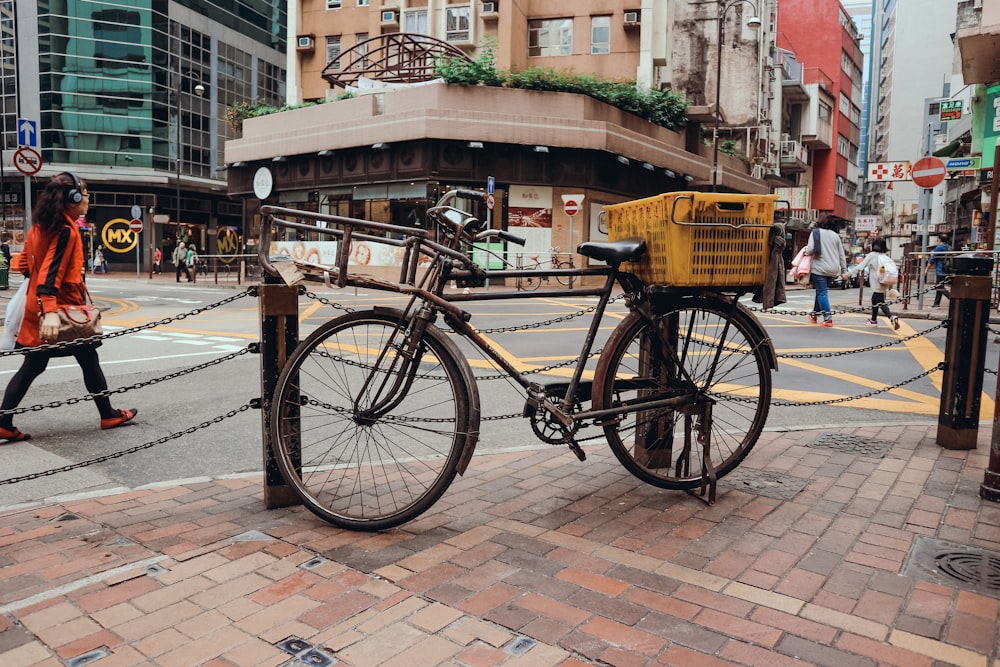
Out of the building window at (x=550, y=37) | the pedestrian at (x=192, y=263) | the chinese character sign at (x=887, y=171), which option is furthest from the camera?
the building window at (x=550, y=37)

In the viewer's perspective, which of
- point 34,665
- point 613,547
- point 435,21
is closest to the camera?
point 34,665

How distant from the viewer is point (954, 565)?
312 cm

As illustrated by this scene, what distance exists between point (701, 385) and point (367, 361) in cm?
164

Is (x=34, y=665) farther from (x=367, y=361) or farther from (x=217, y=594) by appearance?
(x=367, y=361)

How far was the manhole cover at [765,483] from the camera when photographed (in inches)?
158

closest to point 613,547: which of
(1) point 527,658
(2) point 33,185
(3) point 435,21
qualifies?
(1) point 527,658

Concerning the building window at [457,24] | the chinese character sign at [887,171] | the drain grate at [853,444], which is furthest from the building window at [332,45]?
the drain grate at [853,444]

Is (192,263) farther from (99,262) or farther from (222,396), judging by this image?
(222,396)

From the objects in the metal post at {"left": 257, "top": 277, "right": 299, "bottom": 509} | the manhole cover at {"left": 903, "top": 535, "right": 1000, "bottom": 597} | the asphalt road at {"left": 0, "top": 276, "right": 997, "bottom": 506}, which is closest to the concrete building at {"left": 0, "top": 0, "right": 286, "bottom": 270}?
the asphalt road at {"left": 0, "top": 276, "right": 997, "bottom": 506}

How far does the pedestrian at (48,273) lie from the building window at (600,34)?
32.0m

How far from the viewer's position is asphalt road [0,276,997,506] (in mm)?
4648

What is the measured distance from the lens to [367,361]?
3787 mm

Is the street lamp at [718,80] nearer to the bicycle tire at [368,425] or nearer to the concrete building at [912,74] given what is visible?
the bicycle tire at [368,425]

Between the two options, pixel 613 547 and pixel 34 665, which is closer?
pixel 34 665
